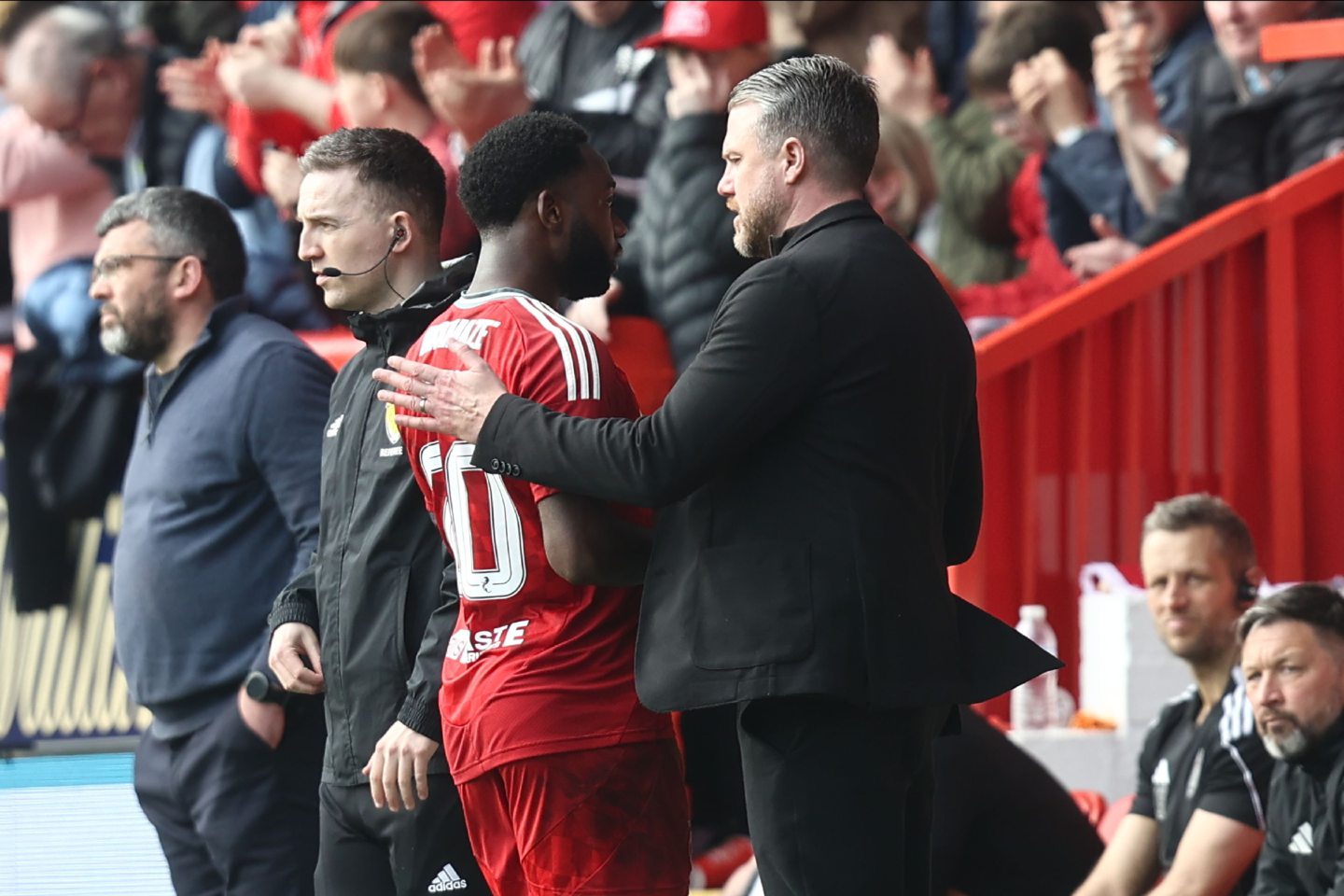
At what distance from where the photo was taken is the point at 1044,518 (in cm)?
627

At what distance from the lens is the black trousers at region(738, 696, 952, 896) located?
101 inches

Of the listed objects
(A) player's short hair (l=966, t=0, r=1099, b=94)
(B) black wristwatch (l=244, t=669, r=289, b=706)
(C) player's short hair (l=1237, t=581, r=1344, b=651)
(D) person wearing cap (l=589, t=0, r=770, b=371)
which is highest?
(A) player's short hair (l=966, t=0, r=1099, b=94)

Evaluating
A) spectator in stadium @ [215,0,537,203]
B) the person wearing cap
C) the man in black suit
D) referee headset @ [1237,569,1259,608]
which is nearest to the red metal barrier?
the person wearing cap

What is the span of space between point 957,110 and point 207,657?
159 inches

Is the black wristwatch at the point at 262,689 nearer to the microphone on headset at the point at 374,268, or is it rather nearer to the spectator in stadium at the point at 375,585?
the spectator in stadium at the point at 375,585

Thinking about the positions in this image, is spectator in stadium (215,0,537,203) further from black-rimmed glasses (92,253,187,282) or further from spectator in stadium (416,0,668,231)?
black-rimmed glasses (92,253,187,282)

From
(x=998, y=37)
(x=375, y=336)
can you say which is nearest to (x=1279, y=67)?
(x=998, y=37)

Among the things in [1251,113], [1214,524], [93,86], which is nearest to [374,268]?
[1214,524]

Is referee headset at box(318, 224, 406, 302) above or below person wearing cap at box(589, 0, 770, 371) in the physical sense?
below

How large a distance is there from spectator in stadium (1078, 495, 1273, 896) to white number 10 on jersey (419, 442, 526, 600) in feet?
6.33

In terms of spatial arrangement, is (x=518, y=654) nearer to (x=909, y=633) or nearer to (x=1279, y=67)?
(x=909, y=633)

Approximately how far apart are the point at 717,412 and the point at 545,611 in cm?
47

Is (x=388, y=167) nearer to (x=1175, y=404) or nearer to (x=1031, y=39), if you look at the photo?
(x=1175, y=404)

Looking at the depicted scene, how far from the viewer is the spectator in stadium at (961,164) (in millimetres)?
6898
